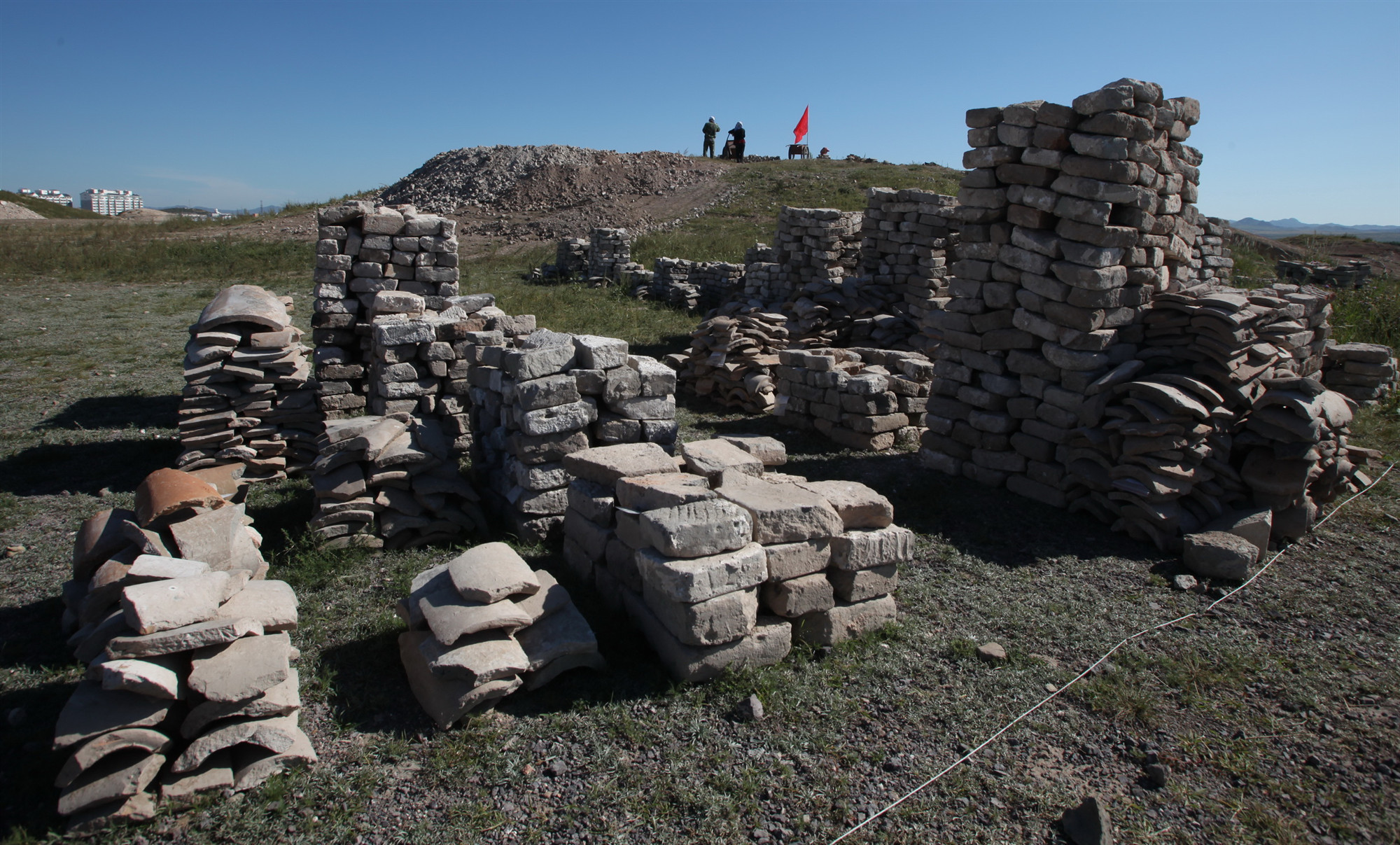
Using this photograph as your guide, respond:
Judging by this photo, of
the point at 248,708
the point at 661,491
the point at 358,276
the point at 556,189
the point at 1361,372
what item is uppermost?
the point at 556,189

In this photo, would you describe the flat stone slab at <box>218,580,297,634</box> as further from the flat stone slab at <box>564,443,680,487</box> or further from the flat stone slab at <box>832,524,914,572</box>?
the flat stone slab at <box>832,524,914,572</box>

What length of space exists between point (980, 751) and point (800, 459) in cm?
516

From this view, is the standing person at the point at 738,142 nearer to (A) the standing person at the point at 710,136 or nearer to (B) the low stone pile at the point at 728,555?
(A) the standing person at the point at 710,136

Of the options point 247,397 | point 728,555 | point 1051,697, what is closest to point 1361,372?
point 1051,697

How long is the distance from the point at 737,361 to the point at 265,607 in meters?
8.44

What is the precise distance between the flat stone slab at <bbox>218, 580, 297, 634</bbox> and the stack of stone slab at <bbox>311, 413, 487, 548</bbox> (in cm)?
160

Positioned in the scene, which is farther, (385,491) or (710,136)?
(710,136)

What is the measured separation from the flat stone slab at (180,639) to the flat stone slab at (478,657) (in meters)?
0.97

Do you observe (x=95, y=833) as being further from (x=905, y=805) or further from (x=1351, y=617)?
(x=1351, y=617)

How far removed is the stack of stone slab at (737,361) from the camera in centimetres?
1150

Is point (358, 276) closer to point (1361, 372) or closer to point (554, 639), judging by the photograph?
point (554, 639)

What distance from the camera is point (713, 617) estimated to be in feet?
14.8

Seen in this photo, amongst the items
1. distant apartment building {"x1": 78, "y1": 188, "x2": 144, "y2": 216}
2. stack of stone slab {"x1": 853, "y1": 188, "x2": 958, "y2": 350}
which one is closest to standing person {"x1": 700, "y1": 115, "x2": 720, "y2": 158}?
stack of stone slab {"x1": 853, "y1": 188, "x2": 958, "y2": 350}

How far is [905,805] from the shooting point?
12.5ft
